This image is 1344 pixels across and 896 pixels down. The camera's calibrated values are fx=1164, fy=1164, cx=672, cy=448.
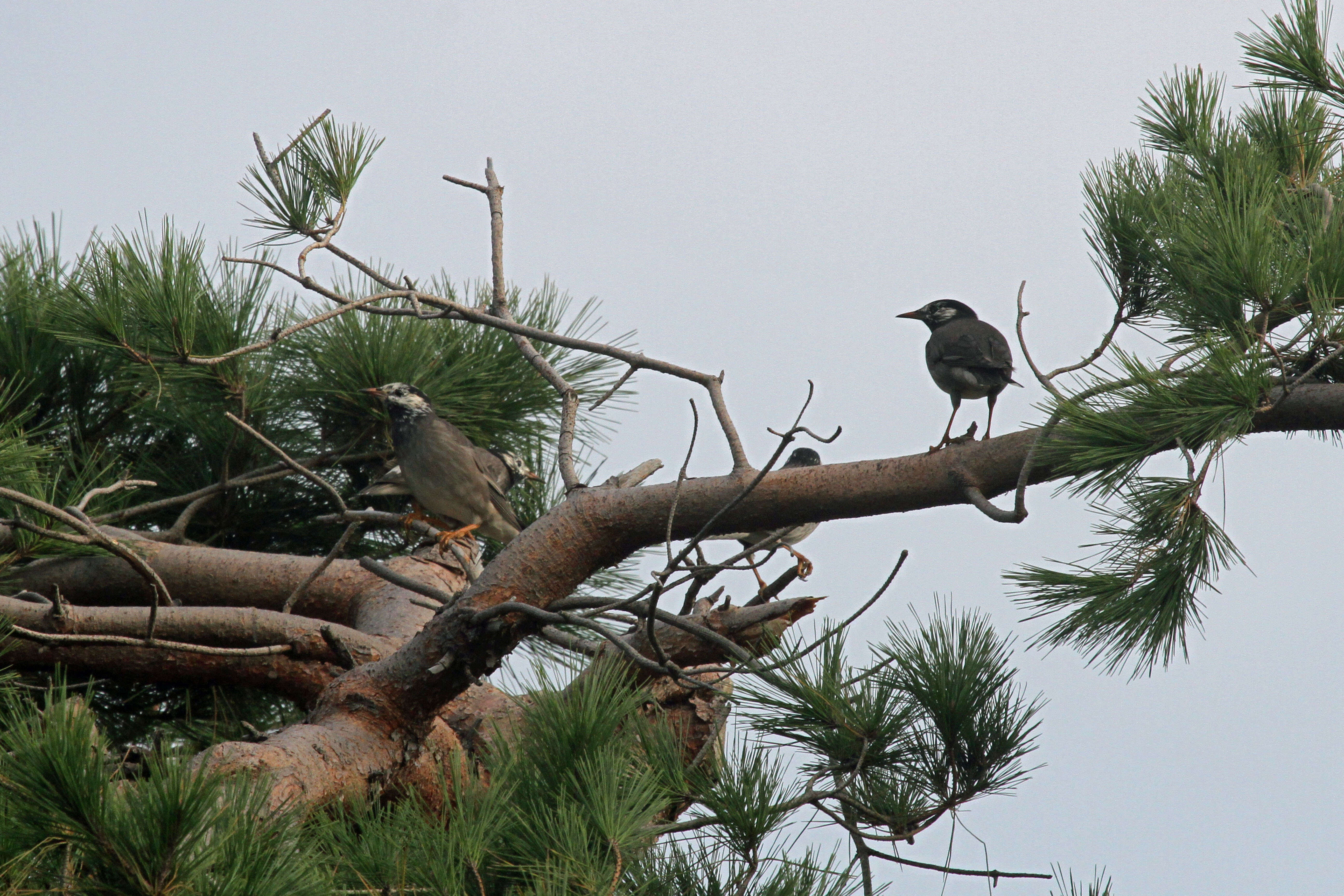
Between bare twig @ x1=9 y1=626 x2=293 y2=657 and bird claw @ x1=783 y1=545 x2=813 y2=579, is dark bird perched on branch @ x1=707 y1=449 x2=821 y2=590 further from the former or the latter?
bare twig @ x1=9 y1=626 x2=293 y2=657

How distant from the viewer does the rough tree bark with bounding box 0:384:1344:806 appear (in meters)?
2.69

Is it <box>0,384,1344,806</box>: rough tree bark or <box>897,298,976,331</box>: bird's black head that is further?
<box>897,298,976,331</box>: bird's black head

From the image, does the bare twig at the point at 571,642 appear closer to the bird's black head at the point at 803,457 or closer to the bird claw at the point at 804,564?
the bird claw at the point at 804,564

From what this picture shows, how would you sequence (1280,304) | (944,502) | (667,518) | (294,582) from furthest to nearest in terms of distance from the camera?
(294,582) < (667,518) < (944,502) < (1280,304)

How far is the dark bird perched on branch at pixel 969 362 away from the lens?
4441mm

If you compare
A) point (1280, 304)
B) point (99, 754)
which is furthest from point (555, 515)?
point (1280, 304)

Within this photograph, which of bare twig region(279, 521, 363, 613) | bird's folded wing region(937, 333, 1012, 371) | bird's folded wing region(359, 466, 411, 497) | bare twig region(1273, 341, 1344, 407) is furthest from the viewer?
bird's folded wing region(359, 466, 411, 497)

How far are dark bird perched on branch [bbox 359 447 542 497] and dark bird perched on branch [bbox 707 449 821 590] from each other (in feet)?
3.42

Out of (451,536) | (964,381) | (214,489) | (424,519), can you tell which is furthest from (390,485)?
(964,381)

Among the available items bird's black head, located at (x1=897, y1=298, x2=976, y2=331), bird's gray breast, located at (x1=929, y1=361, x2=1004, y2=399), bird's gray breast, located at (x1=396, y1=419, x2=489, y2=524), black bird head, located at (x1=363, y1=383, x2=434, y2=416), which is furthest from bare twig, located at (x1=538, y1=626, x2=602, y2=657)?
bird's black head, located at (x1=897, y1=298, x2=976, y2=331)

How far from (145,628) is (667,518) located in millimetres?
1791

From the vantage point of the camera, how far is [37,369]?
446cm

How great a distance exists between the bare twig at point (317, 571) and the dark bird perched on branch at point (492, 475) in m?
0.83

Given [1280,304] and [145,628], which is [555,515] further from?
[1280,304]
